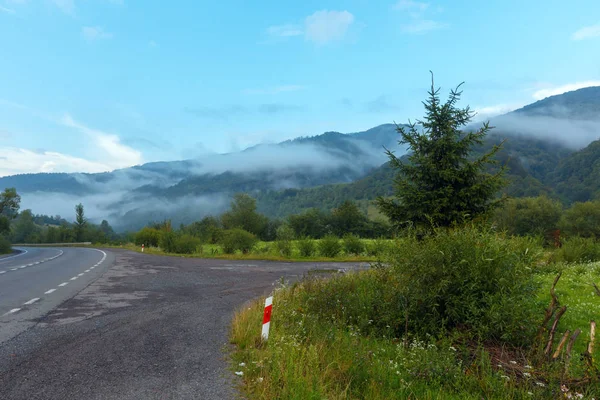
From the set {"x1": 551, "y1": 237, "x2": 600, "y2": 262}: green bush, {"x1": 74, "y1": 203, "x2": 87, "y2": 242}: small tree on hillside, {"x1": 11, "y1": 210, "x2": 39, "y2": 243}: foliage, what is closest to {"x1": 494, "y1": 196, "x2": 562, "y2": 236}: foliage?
{"x1": 551, "y1": 237, "x2": 600, "y2": 262}: green bush

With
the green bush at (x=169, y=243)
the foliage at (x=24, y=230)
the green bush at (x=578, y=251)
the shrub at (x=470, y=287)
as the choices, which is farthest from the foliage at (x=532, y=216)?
the foliage at (x=24, y=230)

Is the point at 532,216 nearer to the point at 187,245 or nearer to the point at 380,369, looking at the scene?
the point at 187,245

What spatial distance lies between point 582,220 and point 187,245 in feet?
234

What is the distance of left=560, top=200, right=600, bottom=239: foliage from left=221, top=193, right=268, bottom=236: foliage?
5698cm

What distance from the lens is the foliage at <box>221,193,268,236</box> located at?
88.7 meters

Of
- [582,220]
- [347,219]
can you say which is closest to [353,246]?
[582,220]

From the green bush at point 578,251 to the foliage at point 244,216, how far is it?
A: 224 feet

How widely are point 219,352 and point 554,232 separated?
86708 millimetres

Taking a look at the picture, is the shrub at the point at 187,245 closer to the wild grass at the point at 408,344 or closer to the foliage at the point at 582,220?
the wild grass at the point at 408,344

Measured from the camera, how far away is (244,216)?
294 ft

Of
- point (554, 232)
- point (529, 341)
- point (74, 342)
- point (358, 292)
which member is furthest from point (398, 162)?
point (554, 232)

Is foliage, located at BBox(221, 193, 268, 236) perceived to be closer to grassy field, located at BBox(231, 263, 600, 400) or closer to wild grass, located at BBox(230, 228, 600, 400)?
wild grass, located at BBox(230, 228, 600, 400)

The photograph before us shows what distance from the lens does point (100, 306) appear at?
10781 mm

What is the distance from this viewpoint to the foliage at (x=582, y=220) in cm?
7644
